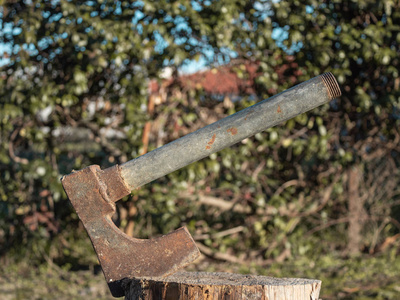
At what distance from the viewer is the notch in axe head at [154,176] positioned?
1979 mm

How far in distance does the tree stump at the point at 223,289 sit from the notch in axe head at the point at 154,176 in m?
0.09

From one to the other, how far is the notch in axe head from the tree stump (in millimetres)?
94

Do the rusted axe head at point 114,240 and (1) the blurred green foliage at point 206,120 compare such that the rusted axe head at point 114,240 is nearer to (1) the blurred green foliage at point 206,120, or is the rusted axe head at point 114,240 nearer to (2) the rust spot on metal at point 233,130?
(2) the rust spot on metal at point 233,130

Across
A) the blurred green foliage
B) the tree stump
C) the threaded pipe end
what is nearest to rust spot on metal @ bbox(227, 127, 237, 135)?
the threaded pipe end

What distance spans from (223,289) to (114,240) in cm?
52

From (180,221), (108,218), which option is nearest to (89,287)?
(180,221)

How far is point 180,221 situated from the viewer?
5129 millimetres

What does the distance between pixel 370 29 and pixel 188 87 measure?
1.78 m

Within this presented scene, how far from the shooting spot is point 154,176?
2.01 m

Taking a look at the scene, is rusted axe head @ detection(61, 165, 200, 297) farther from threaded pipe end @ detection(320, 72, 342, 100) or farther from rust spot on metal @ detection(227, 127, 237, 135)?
threaded pipe end @ detection(320, 72, 342, 100)

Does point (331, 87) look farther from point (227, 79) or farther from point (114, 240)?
point (227, 79)

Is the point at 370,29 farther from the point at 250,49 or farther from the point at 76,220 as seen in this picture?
the point at 76,220

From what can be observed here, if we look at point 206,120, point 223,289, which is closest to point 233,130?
point 223,289

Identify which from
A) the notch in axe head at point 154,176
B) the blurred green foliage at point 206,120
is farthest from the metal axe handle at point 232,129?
the blurred green foliage at point 206,120
